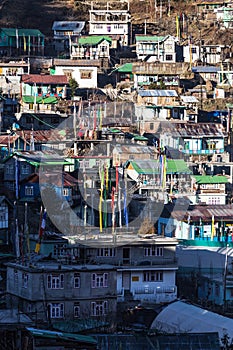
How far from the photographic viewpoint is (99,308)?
80.5 ft

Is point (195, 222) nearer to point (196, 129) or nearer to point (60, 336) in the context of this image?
point (196, 129)

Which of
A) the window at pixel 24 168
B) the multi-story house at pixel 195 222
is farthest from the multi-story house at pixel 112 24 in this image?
the window at pixel 24 168

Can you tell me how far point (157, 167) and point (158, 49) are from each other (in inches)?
529

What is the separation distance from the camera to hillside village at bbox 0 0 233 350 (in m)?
24.2

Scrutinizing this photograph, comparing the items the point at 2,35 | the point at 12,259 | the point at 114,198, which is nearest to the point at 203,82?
the point at 2,35

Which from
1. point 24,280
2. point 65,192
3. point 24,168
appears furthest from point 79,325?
point 24,168

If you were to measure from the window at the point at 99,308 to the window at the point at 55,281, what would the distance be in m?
0.76

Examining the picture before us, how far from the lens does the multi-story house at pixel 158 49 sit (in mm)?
51750

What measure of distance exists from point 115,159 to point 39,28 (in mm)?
18233

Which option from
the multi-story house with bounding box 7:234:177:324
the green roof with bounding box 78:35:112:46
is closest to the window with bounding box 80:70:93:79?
the green roof with bounding box 78:35:112:46

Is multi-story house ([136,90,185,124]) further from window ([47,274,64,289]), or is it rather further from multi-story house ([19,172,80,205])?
window ([47,274,64,289])

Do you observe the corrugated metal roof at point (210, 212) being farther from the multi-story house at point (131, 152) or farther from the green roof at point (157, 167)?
the multi-story house at point (131, 152)

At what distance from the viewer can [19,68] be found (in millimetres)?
48812

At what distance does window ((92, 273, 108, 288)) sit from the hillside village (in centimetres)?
2
